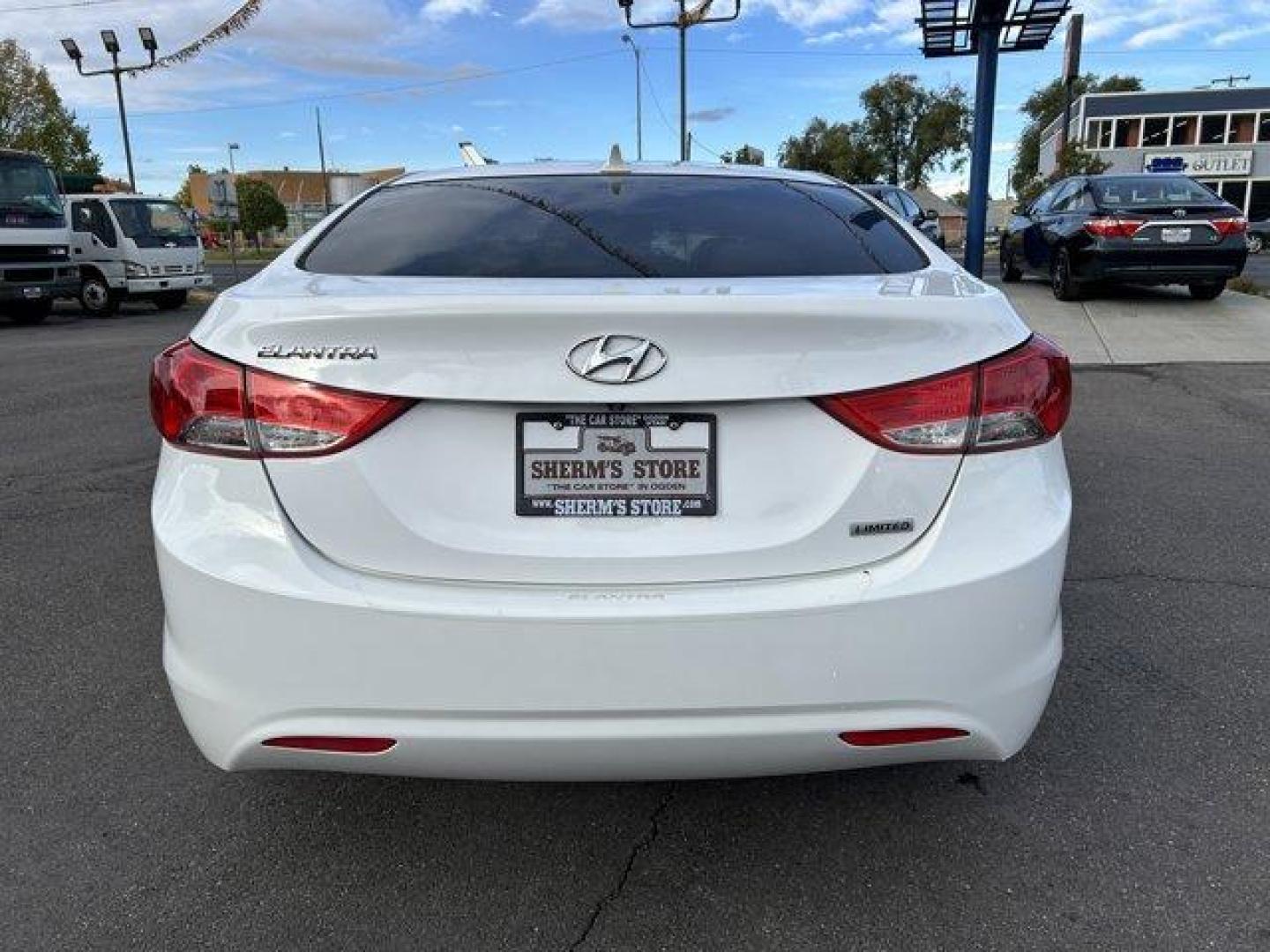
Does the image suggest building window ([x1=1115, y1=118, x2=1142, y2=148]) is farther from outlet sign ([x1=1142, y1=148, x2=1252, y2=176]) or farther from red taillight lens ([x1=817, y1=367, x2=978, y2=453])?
red taillight lens ([x1=817, y1=367, x2=978, y2=453])

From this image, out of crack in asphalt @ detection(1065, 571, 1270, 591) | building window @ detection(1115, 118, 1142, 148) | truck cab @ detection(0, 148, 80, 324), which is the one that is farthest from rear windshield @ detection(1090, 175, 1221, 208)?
building window @ detection(1115, 118, 1142, 148)

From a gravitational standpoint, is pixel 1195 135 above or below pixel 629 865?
below

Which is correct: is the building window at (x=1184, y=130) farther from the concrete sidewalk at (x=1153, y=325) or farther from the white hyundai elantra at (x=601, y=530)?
the white hyundai elantra at (x=601, y=530)

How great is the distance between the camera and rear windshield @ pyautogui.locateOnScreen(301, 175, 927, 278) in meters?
2.45

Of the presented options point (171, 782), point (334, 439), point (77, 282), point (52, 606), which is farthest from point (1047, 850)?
point (77, 282)

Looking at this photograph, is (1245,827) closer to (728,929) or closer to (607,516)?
(728,929)

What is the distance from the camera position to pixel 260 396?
2.01m

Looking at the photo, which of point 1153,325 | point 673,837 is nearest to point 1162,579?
point 673,837

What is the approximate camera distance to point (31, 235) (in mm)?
16812

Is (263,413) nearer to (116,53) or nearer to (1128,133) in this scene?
(116,53)

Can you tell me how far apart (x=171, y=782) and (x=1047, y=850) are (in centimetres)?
221

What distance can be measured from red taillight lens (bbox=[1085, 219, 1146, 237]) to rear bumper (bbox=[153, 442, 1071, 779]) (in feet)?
34.8

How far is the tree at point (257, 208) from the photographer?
7556 cm

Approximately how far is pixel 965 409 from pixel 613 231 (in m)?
1.06
